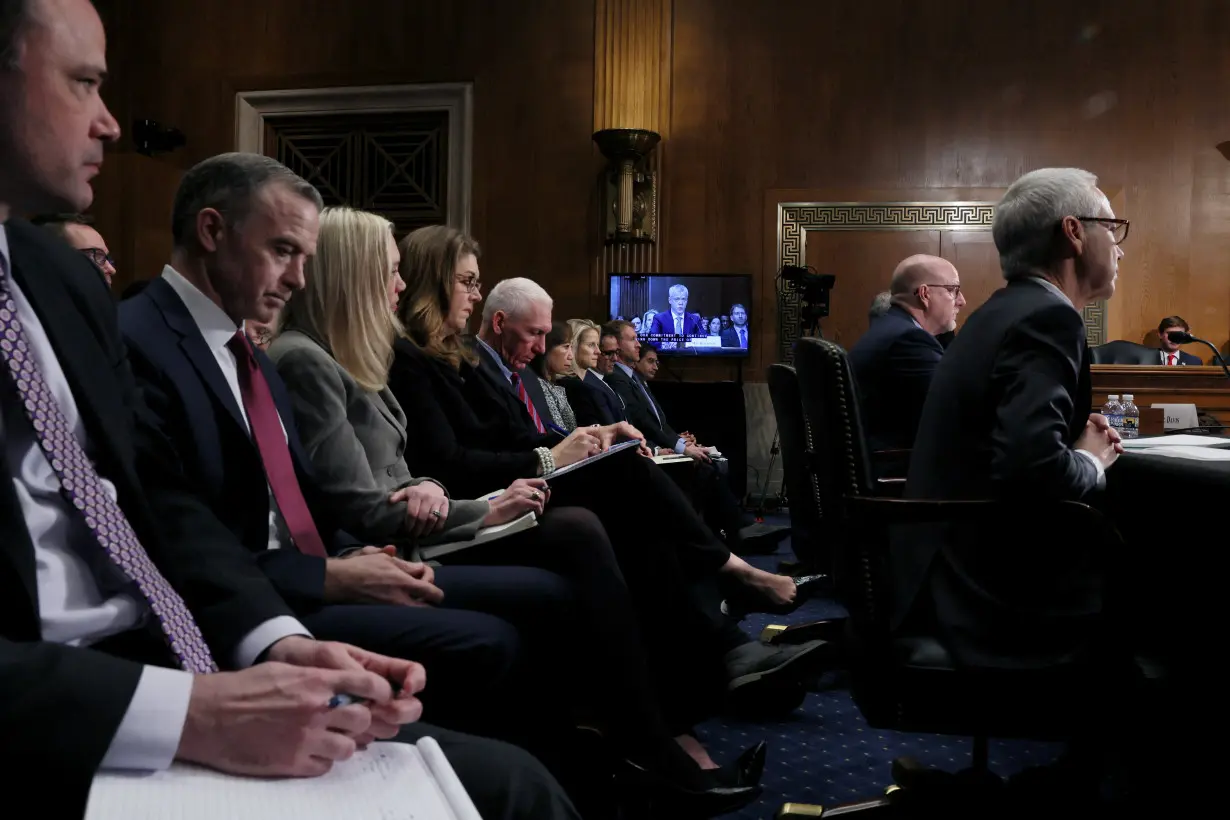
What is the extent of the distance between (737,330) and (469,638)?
20.3 ft

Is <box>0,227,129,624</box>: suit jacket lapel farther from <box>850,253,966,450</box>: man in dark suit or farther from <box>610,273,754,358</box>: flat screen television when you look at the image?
<box>610,273,754,358</box>: flat screen television

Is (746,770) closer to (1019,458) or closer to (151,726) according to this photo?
(1019,458)

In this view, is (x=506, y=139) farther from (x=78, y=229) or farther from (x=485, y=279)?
(x=78, y=229)

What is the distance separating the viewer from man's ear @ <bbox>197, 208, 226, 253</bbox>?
150 cm

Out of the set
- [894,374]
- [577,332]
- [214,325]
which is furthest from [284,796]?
[577,332]

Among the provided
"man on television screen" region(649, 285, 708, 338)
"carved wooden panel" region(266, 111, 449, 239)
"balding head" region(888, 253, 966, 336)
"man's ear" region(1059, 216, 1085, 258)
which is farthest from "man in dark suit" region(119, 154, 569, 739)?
"carved wooden panel" region(266, 111, 449, 239)

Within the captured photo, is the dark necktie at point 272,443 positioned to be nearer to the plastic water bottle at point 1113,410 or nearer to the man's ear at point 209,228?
the man's ear at point 209,228

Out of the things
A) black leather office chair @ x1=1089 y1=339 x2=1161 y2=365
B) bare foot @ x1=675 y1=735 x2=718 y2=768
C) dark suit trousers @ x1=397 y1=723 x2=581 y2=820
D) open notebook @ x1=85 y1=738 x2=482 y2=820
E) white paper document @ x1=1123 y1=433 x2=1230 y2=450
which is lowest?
bare foot @ x1=675 y1=735 x2=718 y2=768

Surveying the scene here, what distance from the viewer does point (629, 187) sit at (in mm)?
7523

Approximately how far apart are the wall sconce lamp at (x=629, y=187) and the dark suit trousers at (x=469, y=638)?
600cm

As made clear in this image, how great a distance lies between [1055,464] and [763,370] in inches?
236

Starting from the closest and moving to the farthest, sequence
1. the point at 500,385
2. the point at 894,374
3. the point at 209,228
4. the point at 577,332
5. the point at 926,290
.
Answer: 1. the point at 209,228
2. the point at 500,385
3. the point at 894,374
4. the point at 926,290
5. the point at 577,332

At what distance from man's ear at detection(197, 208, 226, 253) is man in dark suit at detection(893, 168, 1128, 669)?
1249 mm

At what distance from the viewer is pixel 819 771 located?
87.2 inches
